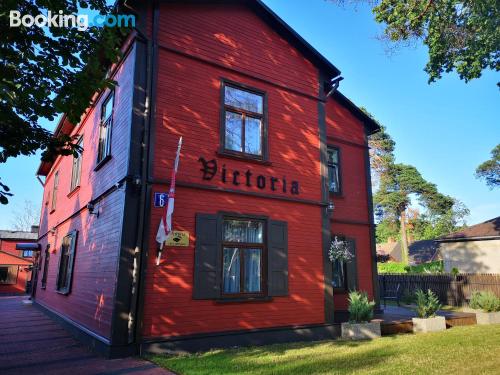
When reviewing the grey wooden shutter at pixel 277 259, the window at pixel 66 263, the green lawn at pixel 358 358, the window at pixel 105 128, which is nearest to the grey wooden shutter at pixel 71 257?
the window at pixel 66 263

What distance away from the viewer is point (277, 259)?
28.0 feet

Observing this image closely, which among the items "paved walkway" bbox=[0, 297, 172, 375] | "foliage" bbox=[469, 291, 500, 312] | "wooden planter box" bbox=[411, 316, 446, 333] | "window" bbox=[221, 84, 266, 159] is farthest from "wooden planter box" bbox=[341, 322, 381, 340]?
"paved walkway" bbox=[0, 297, 172, 375]

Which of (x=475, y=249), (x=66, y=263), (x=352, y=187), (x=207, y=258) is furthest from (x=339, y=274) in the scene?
(x=475, y=249)

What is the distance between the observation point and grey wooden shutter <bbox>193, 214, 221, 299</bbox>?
24.3ft

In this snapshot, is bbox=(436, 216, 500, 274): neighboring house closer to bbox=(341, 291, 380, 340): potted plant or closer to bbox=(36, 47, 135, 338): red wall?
bbox=(341, 291, 380, 340): potted plant

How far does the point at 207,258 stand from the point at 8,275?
31416mm

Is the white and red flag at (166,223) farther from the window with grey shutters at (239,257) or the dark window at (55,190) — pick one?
the dark window at (55,190)

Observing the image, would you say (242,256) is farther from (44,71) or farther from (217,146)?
(44,71)

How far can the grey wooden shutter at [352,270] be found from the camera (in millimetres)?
11281

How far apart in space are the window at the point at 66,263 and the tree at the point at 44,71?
565 centimetres

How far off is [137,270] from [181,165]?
2.24 meters

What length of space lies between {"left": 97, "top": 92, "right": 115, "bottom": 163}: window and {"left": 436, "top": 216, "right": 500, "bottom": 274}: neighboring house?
22.1m

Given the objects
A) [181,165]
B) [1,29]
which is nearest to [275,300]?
[181,165]

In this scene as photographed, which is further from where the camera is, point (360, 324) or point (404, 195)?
point (404, 195)
